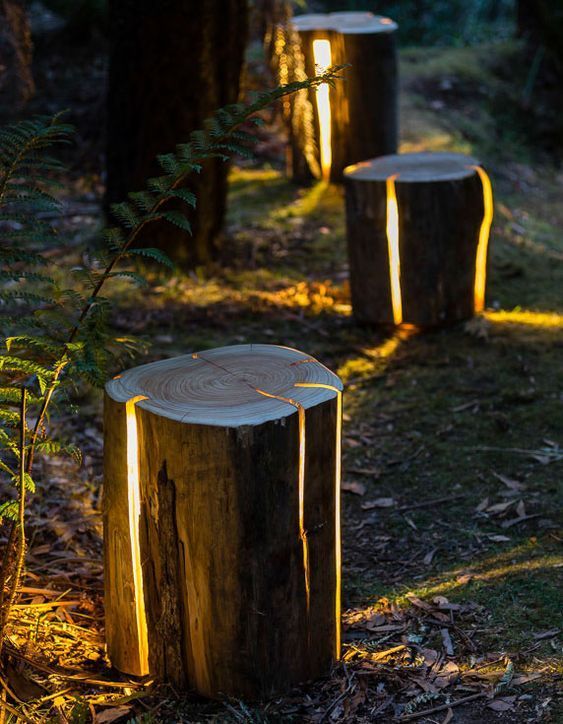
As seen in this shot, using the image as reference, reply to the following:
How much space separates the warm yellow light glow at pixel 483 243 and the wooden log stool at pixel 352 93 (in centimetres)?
195

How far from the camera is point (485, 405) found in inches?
181

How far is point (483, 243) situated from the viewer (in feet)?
17.7

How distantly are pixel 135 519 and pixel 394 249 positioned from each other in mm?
2922

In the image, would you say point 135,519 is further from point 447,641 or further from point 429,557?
point 429,557

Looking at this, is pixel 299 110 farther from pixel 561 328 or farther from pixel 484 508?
pixel 484 508

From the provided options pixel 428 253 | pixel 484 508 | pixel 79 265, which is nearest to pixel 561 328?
pixel 428 253

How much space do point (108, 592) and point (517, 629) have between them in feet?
4.17

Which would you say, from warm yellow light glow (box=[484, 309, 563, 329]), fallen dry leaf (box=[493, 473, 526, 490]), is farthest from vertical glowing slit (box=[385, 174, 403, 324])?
fallen dry leaf (box=[493, 473, 526, 490])

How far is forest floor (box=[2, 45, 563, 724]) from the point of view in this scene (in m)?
2.67

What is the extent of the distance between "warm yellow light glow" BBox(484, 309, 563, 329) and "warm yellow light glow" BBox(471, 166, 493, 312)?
0.36 ft

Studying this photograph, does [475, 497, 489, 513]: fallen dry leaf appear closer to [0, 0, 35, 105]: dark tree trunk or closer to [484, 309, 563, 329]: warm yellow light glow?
[484, 309, 563, 329]: warm yellow light glow

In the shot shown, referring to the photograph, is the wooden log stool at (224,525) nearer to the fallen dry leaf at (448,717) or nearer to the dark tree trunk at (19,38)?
the fallen dry leaf at (448,717)

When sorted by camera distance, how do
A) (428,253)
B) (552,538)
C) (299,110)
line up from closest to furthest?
(552,538) → (428,253) → (299,110)

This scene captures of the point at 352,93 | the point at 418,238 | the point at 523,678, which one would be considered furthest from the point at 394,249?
the point at 523,678
